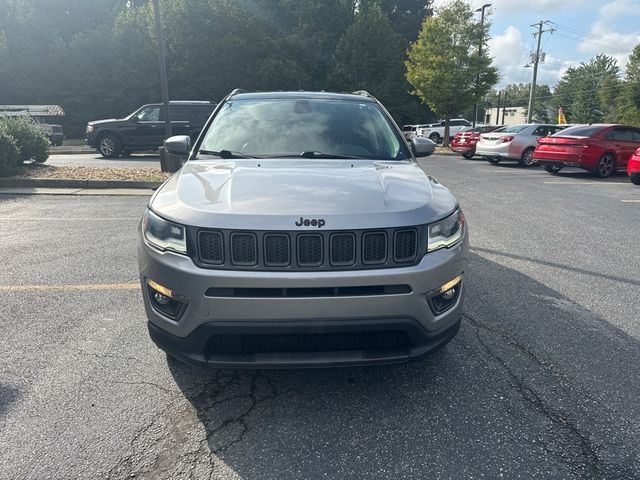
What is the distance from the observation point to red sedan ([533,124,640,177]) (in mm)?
13055

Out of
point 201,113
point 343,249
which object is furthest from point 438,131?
point 343,249

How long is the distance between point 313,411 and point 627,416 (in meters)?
1.74

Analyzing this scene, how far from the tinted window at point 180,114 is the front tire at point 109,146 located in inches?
87.6

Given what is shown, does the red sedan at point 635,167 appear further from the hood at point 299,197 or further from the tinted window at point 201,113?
the tinted window at point 201,113

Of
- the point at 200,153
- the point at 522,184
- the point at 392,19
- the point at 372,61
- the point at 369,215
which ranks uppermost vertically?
the point at 392,19

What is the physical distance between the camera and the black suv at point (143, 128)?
16656 millimetres

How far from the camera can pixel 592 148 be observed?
13023 mm

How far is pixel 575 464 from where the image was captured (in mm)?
2178

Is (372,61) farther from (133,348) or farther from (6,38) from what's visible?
(133,348)

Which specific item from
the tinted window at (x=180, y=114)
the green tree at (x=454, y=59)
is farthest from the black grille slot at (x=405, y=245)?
the green tree at (x=454, y=59)

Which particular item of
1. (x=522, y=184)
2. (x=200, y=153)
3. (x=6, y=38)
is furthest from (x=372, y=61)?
(x=200, y=153)

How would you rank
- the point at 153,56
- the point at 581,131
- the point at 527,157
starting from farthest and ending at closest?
the point at 153,56 < the point at 527,157 < the point at 581,131

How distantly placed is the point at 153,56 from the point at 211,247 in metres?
37.3

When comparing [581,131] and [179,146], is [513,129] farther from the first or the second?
[179,146]
